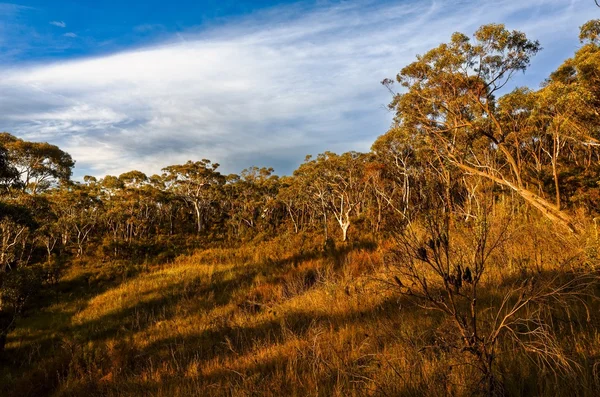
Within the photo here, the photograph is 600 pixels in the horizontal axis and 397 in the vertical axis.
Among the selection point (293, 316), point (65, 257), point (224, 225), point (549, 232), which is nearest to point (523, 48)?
point (549, 232)

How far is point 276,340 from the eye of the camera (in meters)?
5.05

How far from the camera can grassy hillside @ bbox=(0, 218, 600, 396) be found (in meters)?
2.72

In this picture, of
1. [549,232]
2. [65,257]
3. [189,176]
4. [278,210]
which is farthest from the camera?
[278,210]

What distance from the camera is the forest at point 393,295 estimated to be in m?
Result: 2.62

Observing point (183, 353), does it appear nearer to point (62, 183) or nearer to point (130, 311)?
point (130, 311)

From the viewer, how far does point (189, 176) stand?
37188mm

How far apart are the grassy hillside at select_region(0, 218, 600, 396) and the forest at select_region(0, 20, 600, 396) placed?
4cm

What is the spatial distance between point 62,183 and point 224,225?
63.1 ft

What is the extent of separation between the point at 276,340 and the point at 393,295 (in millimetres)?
2471

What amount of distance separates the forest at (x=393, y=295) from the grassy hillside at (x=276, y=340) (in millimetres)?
38

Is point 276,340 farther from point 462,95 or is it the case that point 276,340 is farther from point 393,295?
point 462,95

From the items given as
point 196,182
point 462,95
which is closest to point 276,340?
point 462,95

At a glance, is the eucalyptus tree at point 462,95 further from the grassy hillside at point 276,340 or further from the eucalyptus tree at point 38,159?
the eucalyptus tree at point 38,159

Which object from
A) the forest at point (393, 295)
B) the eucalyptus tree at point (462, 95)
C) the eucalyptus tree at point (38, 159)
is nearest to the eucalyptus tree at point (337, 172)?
the forest at point (393, 295)
